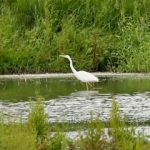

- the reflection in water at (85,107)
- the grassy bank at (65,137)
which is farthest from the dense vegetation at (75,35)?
the grassy bank at (65,137)

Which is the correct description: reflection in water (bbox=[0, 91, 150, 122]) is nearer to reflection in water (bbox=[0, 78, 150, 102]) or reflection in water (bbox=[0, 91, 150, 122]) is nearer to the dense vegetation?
reflection in water (bbox=[0, 78, 150, 102])

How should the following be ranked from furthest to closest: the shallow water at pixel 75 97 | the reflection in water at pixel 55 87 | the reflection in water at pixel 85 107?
1. the reflection in water at pixel 55 87
2. the shallow water at pixel 75 97
3. the reflection in water at pixel 85 107

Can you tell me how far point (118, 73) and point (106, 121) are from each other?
28.1 ft

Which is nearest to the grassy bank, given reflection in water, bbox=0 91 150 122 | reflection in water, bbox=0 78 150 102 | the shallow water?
the shallow water

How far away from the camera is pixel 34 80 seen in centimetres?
1836

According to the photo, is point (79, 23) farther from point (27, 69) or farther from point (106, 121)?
point (106, 121)

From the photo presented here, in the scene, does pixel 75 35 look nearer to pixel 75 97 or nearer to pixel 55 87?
pixel 55 87

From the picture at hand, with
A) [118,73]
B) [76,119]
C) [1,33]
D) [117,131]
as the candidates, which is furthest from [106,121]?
[1,33]

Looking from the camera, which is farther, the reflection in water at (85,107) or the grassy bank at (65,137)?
the reflection in water at (85,107)

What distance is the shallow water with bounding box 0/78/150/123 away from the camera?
12298mm

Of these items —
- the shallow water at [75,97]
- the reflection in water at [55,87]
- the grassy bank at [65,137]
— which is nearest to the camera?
the grassy bank at [65,137]

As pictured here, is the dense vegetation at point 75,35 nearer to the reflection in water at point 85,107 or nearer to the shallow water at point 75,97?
the shallow water at point 75,97

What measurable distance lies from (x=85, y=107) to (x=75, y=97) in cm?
156

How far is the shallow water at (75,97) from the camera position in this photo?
484 inches
